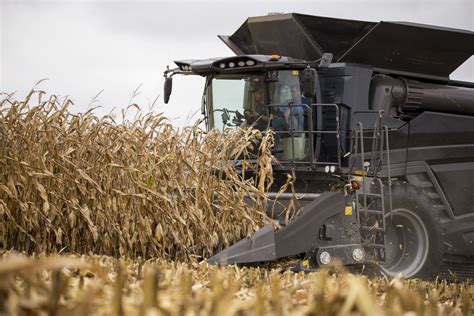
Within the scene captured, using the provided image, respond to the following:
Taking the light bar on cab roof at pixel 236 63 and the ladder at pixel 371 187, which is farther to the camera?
the light bar on cab roof at pixel 236 63

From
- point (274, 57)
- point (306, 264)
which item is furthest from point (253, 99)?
point (306, 264)

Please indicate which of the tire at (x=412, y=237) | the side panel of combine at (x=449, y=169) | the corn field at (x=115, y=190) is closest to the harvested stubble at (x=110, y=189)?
the corn field at (x=115, y=190)

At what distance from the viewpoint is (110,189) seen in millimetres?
6281

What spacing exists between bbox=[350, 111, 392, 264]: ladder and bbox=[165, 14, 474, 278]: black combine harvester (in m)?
0.01

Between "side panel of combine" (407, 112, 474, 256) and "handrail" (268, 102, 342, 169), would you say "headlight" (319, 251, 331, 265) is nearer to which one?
"handrail" (268, 102, 342, 169)

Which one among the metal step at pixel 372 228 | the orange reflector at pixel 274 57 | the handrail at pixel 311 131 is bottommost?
the metal step at pixel 372 228

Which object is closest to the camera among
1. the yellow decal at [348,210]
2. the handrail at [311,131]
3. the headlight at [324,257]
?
the headlight at [324,257]

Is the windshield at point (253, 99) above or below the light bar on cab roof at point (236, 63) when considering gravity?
below

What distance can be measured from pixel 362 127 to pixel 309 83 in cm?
94

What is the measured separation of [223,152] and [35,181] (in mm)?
1667

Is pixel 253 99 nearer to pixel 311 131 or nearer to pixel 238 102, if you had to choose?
pixel 238 102

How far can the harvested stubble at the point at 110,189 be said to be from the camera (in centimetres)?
601

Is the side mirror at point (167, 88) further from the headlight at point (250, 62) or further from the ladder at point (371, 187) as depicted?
the ladder at point (371, 187)

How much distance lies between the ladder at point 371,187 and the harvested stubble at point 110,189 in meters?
1.33
